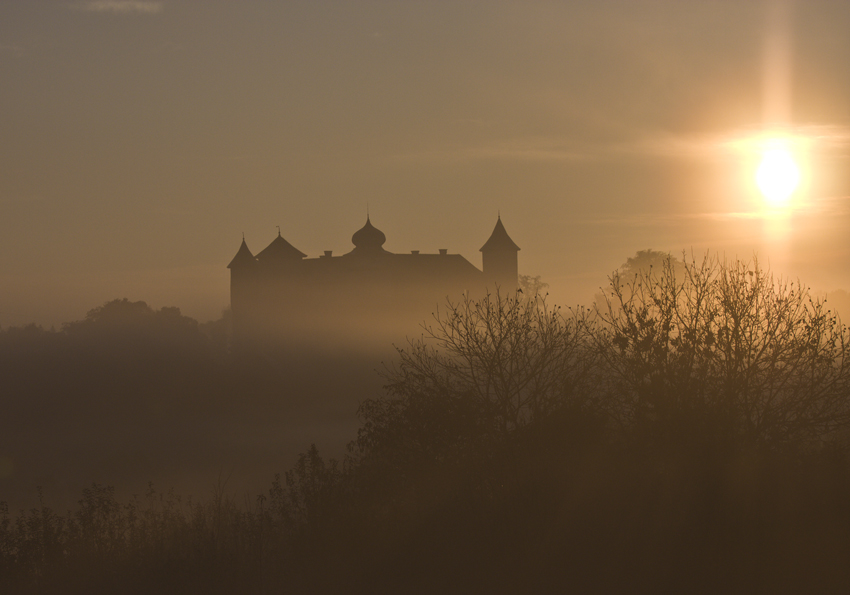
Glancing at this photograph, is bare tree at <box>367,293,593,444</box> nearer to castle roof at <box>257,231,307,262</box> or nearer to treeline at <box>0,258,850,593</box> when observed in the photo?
treeline at <box>0,258,850,593</box>

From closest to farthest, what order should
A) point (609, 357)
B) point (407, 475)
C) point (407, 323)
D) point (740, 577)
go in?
1. point (740, 577)
2. point (407, 475)
3. point (609, 357)
4. point (407, 323)

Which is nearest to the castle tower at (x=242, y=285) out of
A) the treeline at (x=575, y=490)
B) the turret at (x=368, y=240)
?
the turret at (x=368, y=240)

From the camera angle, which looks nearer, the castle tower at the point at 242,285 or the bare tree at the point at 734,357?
the bare tree at the point at 734,357

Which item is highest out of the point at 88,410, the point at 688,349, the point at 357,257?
the point at 357,257

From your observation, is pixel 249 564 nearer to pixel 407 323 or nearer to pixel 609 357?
pixel 609 357

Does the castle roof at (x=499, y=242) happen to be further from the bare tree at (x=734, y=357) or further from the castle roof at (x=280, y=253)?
the bare tree at (x=734, y=357)

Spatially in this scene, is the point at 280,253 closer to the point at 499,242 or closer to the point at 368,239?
the point at 368,239

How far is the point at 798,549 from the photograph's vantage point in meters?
11.2

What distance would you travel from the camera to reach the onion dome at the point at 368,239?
226ft

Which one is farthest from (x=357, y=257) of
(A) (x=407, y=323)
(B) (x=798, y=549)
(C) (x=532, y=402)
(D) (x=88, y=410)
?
(B) (x=798, y=549)

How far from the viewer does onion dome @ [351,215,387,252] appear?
226 feet

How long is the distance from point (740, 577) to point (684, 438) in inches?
111

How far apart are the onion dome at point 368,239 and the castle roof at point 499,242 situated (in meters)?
10.1

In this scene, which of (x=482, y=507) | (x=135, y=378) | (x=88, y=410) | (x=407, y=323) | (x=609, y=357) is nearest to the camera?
(x=482, y=507)
